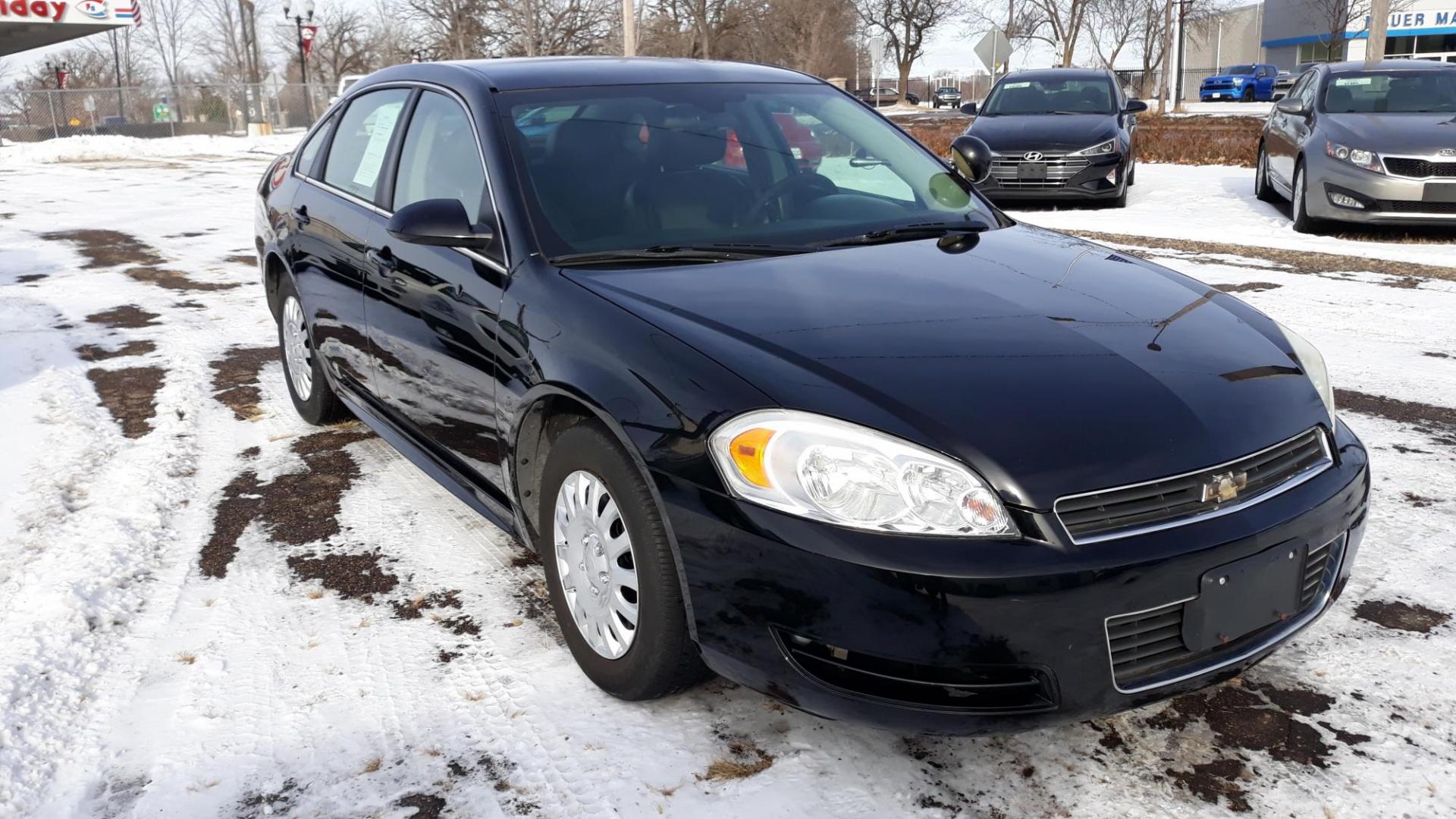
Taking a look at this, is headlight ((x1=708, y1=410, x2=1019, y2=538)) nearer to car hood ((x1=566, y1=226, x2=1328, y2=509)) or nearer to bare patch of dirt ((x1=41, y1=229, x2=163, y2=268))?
car hood ((x1=566, y1=226, x2=1328, y2=509))

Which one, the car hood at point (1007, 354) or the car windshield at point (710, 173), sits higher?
the car windshield at point (710, 173)

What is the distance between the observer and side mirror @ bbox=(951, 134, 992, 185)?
451cm

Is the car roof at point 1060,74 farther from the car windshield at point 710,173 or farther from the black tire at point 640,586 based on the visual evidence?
the black tire at point 640,586

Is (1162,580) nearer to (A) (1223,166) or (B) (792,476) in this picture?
(B) (792,476)

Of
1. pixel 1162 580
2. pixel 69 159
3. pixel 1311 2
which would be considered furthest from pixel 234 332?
pixel 1311 2

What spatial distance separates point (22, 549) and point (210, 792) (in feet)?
5.98

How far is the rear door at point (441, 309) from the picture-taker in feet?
10.8

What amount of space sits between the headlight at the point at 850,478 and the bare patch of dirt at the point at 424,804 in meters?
0.92

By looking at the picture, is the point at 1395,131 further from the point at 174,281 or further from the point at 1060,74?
the point at 174,281

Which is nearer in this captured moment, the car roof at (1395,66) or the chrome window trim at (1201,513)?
the chrome window trim at (1201,513)

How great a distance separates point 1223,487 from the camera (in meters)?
2.41

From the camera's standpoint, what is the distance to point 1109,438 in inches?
93.7

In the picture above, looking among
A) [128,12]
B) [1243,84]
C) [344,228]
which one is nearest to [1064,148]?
[344,228]

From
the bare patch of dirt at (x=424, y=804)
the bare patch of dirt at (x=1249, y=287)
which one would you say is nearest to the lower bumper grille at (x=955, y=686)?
the bare patch of dirt at (x=424, y=804)
